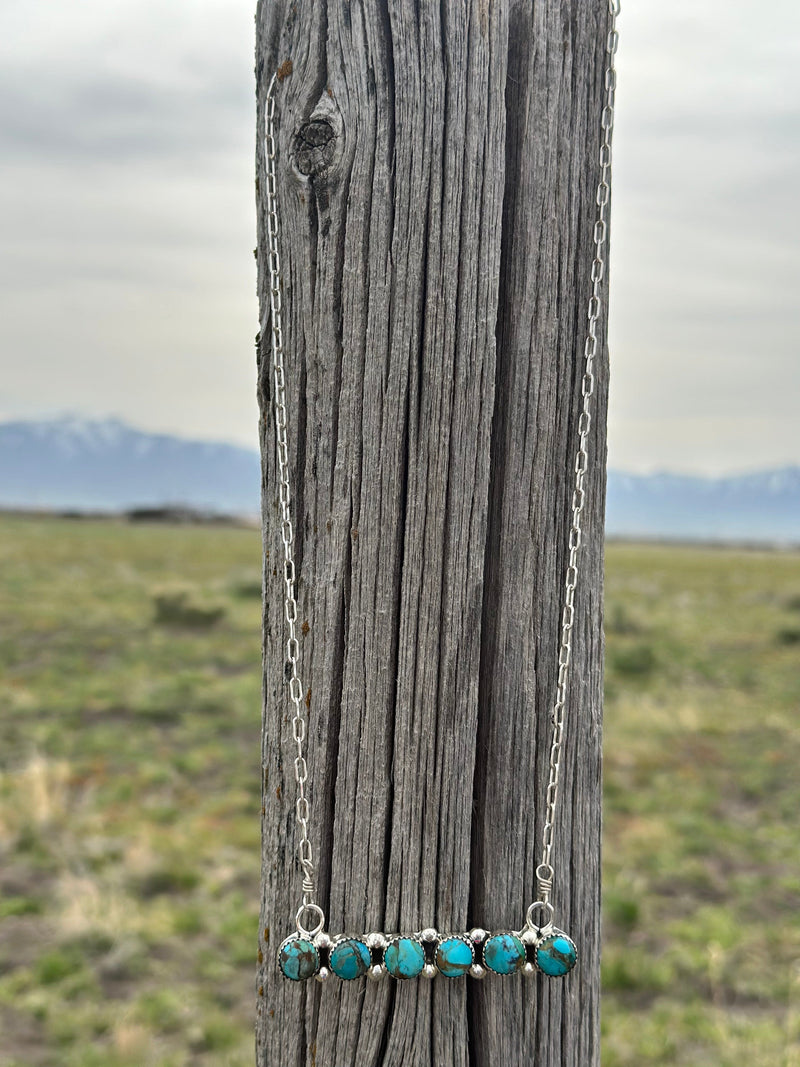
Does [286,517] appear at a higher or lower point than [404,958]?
higher

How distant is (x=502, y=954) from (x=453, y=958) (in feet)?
0.31

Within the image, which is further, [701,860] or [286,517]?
[701,860]

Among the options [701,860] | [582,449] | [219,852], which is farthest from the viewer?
[701,860]

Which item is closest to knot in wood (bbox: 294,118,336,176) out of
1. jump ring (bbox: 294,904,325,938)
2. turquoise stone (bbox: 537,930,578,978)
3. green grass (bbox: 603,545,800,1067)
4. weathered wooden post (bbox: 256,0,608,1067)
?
weathered wooden post (bbox: 256,0,608,1067)

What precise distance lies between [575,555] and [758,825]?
7025 mm

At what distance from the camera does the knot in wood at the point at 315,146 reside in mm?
1755

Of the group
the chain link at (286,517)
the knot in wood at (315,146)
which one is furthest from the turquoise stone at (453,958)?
the knot in wood at (315,146)

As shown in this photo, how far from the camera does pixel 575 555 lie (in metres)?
1.81

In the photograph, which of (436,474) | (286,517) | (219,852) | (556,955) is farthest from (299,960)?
(219,852)

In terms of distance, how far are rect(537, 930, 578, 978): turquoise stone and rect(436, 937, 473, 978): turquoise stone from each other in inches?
5.6

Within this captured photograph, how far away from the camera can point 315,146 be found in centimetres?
177

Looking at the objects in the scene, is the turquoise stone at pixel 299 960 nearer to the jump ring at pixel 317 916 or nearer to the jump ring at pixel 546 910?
the jump ring at pixel 317 916

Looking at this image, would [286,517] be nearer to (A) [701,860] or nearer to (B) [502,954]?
(B) [502,954]

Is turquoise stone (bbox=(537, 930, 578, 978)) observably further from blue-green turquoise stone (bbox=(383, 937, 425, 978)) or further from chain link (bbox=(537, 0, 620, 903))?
blue-green turquoise stone (bbox=(383, 937, 425, 978))
